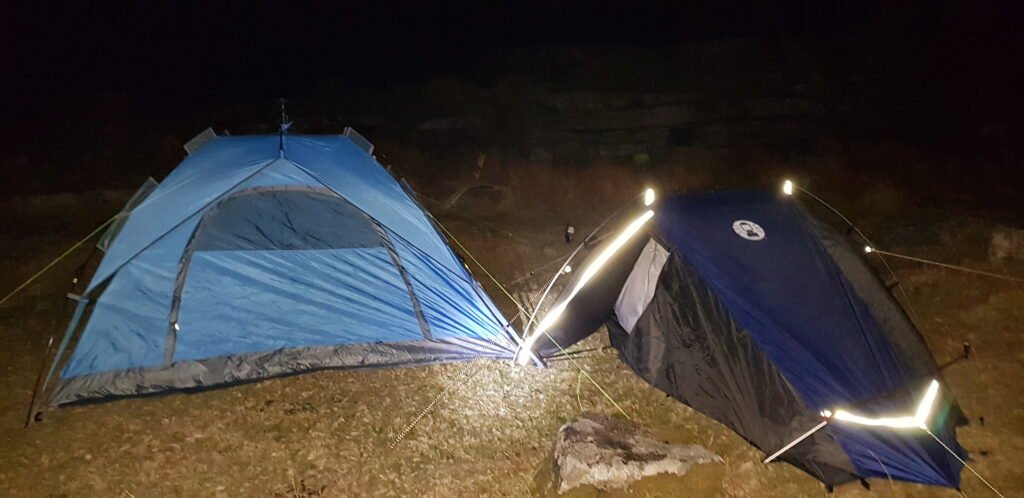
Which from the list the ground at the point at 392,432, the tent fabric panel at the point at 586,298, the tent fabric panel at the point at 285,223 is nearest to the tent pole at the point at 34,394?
the ground at the point at 392,432

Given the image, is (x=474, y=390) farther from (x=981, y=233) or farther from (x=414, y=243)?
(x=981, y=233)

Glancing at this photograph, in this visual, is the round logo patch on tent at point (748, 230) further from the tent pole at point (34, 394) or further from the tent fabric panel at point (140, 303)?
the tent pole at point (34, 394)

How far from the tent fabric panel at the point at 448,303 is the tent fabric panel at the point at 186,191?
144 cm

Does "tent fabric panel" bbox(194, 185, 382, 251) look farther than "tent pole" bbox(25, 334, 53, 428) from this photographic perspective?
Yes

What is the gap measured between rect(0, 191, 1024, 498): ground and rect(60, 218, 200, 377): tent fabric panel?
1.18 feet

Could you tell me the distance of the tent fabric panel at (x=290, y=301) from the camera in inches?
237

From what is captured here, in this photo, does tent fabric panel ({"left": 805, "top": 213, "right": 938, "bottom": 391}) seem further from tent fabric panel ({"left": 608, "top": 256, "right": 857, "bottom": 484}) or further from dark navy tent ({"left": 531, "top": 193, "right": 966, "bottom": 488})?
tent fabric panel ({"left": 608, "top": 256, "right": 857, "bottom": 484})

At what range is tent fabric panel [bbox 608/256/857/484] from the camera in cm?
477

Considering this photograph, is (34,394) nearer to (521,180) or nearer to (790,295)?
(790,295)

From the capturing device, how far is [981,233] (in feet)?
33.8

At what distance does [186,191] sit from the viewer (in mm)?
6273

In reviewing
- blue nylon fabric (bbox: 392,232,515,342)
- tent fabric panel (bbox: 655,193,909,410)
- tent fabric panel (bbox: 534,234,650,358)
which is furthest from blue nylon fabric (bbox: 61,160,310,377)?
tent fabric panel (bbox: 655,193,909,410)

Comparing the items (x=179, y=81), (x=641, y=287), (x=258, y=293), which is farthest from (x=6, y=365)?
(x=179, y=81)

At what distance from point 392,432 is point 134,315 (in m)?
2.38
